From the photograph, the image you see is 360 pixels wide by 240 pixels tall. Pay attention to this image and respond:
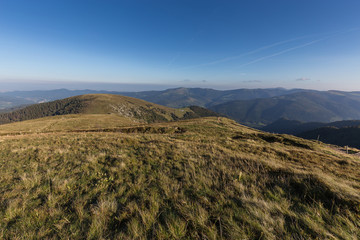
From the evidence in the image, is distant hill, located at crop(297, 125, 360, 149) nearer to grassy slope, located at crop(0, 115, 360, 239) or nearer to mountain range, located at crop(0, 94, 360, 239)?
grassy slope, located at crop(0, 115, 360, 239)

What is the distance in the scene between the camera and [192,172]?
6062 mm

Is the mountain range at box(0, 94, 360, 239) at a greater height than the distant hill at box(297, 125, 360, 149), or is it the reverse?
the mountain range at box(0, 94, 360, 239)

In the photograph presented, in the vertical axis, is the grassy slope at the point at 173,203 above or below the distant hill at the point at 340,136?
above

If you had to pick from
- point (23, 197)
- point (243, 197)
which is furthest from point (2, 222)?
point (243, 197)

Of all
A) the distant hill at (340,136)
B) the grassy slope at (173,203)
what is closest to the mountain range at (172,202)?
the grassy slope at (173,203)

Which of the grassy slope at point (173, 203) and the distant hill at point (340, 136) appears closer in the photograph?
the grassy slope at point (173, 203)

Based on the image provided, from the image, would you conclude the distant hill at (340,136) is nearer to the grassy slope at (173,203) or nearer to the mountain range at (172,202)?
the grassy slope at (173,203)

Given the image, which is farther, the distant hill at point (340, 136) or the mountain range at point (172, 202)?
the distant hill at point (340, 136)

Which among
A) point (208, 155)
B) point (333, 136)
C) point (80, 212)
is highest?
point (80, 212)

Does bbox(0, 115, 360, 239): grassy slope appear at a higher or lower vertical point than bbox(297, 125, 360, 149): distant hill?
higher

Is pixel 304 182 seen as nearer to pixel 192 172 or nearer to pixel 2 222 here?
pixel 192 172

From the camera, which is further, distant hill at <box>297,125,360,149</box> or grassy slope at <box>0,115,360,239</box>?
distant hill at <box>297,125,360,149</box>

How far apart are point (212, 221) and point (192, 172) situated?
8.68ft

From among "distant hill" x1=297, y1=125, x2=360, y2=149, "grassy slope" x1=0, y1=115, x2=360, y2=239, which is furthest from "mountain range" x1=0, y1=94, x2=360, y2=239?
"distant hill" x1=297, y1=125, x2=360, y2=149
